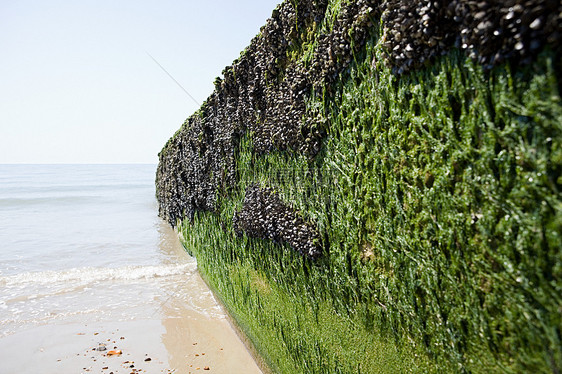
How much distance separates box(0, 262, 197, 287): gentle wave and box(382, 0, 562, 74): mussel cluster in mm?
6272

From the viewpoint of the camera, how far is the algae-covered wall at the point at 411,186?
1.00 m

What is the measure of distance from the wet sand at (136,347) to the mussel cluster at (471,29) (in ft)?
10.6

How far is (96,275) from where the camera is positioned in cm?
703

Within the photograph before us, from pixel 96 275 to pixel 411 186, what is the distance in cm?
709

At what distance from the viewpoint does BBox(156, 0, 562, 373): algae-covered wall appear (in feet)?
3.29

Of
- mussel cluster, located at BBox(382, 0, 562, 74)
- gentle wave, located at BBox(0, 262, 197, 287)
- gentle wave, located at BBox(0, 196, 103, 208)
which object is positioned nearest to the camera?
mussel cluster, located at BBox(382, 0, 562, 74)

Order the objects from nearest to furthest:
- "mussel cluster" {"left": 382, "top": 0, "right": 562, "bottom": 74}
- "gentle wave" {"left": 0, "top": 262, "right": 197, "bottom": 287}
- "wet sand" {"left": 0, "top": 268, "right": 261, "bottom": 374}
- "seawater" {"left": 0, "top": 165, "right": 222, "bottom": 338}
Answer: "mussel cluster" {"left": 382, "top": 0, "right": 562, "bottom": 74}, "wet sand" {"left": 0, "top": 268, "right": 261, "bottom": 374}, "seawater" {"left": 0, "top": 165, "right": 222, "bottom": 338}, "gentle wave" {"left": 0, "top": 262, "right": 197, "bottom": 287}

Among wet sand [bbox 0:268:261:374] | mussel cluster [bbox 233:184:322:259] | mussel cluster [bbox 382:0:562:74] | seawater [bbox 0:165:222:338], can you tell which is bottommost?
seawater [bbox 0:165:222:338]

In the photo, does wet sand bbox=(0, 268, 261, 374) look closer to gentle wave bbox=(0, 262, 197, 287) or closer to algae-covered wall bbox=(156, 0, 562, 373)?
algae-covered wall bbox=(156, 0, 562, 373)

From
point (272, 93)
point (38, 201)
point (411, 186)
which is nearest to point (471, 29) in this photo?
point (411, 186)

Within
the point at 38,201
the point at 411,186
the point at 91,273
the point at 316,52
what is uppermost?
the point at 316,52

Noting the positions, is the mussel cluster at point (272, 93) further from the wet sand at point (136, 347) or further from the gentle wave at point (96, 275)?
the gentle wave at point (96, 275)

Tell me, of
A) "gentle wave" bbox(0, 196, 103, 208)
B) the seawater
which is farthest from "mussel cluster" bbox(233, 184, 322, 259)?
"gentle wave" bbox(0, 196, 103, 208)

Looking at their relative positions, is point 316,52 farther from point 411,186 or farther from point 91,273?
point 91,273
